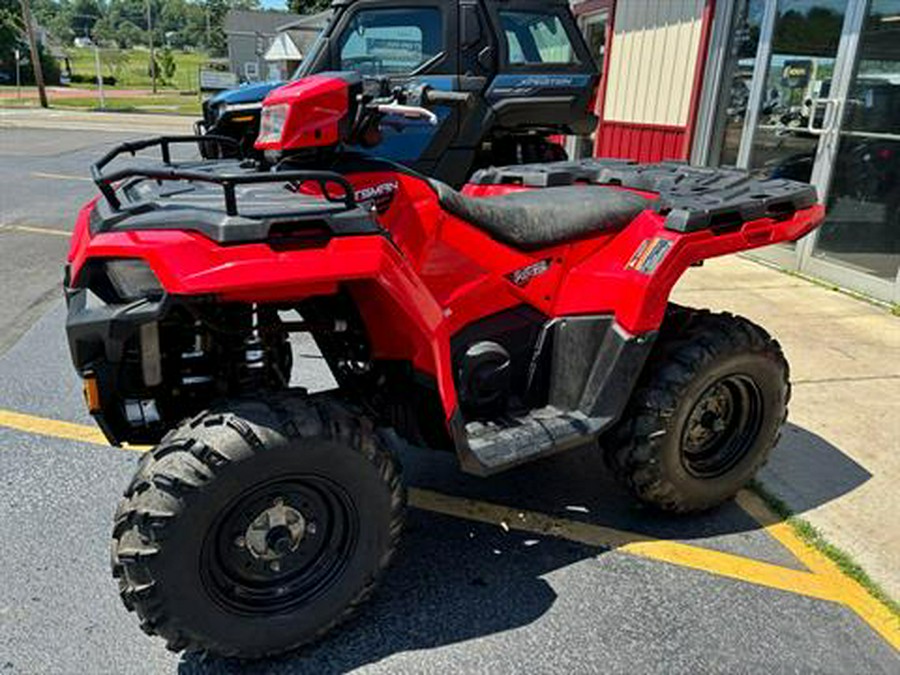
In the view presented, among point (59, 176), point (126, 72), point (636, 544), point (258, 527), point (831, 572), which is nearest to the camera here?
point (258, 527)

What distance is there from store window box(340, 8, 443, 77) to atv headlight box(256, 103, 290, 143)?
4.52 m

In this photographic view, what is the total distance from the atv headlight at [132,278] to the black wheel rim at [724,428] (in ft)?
6.91

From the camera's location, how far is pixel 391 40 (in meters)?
6.84

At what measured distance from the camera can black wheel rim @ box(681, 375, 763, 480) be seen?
10.2 feet

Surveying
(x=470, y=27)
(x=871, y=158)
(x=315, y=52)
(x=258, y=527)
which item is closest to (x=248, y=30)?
(x=315, y=52)

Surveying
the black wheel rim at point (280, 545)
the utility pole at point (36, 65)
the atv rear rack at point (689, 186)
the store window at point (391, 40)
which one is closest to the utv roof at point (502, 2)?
the store window at point (391, 40)

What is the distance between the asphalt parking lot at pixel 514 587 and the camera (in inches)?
93.9

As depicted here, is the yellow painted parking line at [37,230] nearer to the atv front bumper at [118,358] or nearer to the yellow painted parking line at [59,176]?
the yellow painted parking line at [59,176]

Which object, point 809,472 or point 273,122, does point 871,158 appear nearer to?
point 809,472

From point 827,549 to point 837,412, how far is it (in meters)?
1.36

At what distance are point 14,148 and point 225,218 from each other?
1779 cm

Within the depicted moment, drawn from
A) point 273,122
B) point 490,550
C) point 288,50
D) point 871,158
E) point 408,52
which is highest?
point 288,50

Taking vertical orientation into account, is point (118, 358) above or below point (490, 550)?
above

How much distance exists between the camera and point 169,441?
7.01ft
